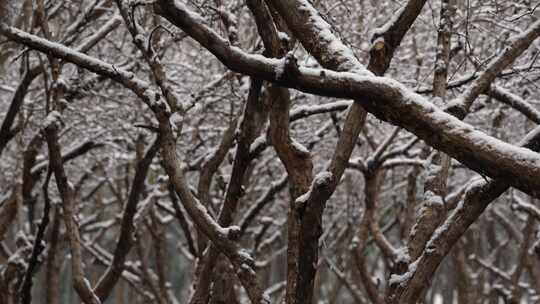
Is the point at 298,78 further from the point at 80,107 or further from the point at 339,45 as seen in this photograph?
the point at 80,107

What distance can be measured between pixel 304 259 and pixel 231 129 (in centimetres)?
288

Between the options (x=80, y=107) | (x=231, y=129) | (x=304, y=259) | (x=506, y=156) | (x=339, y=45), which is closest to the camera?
(x=506, y=156)

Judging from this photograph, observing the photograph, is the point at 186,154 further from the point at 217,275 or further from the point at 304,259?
the point at 304,259

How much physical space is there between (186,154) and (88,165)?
468 centimetres

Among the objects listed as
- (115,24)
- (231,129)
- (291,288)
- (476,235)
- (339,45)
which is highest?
(476,235)

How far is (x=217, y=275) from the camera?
5289 mm

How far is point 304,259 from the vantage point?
381cm

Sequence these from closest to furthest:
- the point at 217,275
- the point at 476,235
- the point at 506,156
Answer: the point at 506,156, the point at 217,275, the point at 476,235

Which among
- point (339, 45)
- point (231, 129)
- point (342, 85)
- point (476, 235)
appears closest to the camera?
point (342, 85)

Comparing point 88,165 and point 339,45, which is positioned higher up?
point 88,165

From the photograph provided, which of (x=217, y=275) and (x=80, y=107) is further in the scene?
(x=80, y=107)

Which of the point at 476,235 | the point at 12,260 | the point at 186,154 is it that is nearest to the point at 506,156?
the point at 12,260

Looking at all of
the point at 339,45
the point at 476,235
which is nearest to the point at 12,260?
the point at 339,45

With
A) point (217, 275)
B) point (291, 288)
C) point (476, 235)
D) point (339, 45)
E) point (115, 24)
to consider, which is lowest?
point (291, 288)
